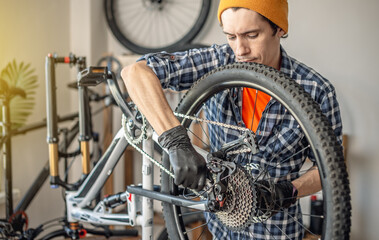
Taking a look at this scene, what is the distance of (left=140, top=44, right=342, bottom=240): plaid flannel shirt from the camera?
1028 millimetres

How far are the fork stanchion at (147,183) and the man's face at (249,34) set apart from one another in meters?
0.32

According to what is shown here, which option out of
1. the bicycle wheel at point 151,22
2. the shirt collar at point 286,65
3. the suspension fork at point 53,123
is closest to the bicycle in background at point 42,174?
the suspension fork at point 53,123

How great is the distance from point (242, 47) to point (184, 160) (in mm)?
304

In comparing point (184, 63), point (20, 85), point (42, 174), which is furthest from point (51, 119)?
point (184, 63)

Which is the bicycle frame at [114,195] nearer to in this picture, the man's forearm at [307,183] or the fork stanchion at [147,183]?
the fork stanchion at [147,183]

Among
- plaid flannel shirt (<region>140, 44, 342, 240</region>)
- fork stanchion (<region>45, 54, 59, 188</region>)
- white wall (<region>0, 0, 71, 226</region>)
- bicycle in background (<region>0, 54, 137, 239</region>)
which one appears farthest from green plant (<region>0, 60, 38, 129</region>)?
plaid flannel shirt (<region>140, 44, 342, 240</region>)

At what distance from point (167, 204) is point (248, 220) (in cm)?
24

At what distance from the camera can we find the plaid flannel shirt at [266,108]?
1028mm

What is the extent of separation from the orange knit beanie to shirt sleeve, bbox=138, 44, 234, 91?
0.13 meters

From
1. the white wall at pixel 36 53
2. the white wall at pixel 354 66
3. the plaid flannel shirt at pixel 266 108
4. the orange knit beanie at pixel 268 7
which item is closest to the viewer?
the orange knit beanie at pixel 268 7

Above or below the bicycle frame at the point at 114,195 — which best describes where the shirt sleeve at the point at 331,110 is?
above

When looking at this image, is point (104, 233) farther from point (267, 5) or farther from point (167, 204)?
point (267, 5)

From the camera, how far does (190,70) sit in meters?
1.06

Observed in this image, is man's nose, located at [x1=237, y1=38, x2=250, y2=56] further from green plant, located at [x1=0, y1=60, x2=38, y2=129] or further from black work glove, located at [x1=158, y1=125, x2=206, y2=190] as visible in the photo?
green plant, located at [x1=0, y1=60, x2=38, y2=129]
